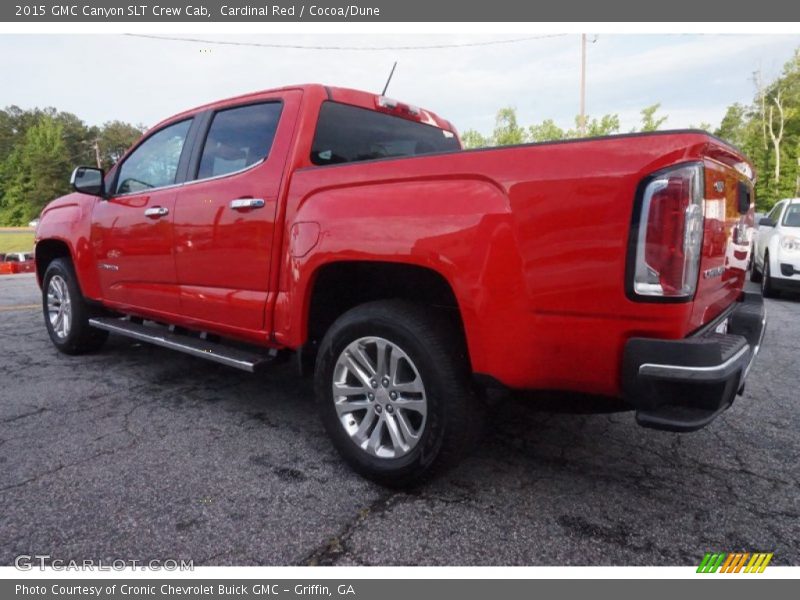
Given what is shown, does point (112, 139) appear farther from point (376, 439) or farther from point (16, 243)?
point (376, 439)

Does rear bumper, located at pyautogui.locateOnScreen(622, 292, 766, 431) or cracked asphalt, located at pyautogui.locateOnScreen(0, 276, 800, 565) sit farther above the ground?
rear bumper, located at pyautogui.locateOnScreen(622, 292, 766, 431)

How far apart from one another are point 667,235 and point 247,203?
203 cm

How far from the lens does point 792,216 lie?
878 cm

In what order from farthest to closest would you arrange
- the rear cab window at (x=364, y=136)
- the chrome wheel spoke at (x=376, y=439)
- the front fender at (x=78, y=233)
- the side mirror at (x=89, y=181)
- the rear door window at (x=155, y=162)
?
the front fender at (x=78, y=233) → the side mirror at (x=89, y=181) → the rear door window at (x=155, y=162) → the rear cab window at (x=364, y=136) → the chrome wheel spoke at (x=376, y=439)

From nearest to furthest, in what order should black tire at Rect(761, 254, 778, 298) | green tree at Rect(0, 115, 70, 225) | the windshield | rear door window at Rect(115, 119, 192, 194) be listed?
rear door window at Rect(115, 119, 192, 194) → black tire at Rect(761, 254, 778, 298) → the windshield → green tree at Rect(0, 115, 70, 225)

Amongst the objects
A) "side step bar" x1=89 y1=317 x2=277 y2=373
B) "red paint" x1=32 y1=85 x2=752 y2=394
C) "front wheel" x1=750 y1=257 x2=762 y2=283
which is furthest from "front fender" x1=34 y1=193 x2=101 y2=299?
"front wheel" x1=750 y1=257 x2=762 y2=283

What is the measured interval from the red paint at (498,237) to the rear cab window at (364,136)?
4.1 inches

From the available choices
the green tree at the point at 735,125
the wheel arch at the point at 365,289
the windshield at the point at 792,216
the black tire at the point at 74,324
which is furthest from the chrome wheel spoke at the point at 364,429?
the green tree at the point at 735,125

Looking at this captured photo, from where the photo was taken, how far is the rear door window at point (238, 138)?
3004mm

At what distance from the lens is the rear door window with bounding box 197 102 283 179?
3.00 meters

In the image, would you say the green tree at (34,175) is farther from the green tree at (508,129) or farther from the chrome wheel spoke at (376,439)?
the chrome wheel spoke at (376,439)

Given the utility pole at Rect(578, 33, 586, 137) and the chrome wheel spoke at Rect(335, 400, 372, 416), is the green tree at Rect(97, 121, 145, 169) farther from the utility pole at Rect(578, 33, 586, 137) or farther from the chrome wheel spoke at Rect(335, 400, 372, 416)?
the chrome wheel spoke at Rect(335, 400, 372, 416)

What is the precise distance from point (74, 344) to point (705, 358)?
184 inches

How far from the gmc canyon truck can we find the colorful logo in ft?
1.81
